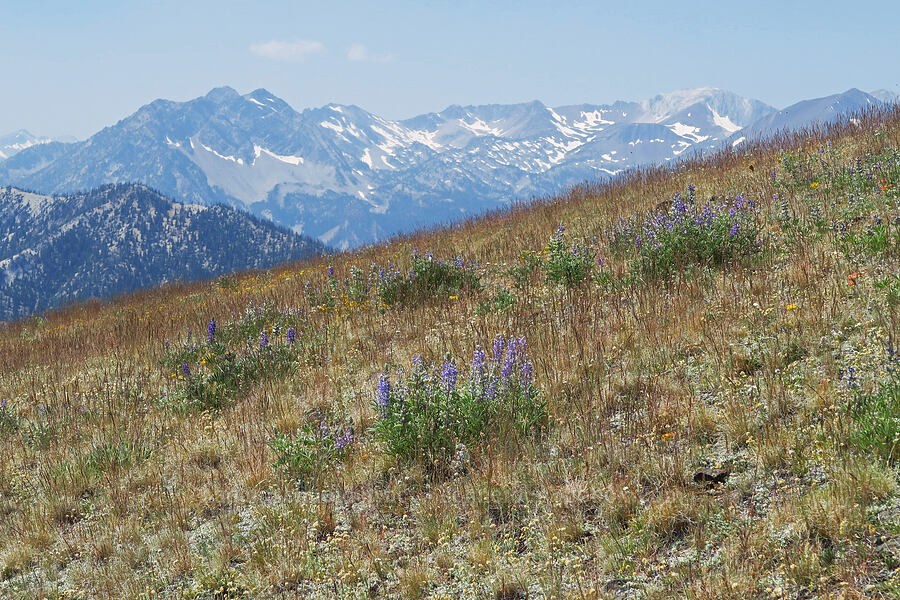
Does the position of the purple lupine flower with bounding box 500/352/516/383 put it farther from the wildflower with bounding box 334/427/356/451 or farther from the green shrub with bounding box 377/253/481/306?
the green shrub with bounding box 377/253/481/306

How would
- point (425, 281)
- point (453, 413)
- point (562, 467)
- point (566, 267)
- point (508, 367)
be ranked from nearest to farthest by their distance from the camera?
point (562, 467)
point (453, 413)
point (508, 367)
point (566, 267)
point (425, 281)

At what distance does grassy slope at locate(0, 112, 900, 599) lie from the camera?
9.27ft

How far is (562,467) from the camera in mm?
3762

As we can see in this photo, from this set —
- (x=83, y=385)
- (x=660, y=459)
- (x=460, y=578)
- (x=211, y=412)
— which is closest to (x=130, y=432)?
(x=211, y=412)

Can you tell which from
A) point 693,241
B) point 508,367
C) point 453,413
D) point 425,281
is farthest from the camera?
point 425,281

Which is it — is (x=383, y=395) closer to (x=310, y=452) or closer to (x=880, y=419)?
(x=310, y=452)

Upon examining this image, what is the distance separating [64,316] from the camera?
20.3 m

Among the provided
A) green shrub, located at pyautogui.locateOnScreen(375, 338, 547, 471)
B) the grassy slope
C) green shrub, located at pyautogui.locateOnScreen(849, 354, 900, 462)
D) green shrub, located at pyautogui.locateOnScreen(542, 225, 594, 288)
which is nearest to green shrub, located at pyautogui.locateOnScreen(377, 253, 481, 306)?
the grassy slope

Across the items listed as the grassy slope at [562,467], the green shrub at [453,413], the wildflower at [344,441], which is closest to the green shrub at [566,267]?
the grassy slope at [562,467]

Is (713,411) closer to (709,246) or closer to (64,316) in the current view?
(709,246)

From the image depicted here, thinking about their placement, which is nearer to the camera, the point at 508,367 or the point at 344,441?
the point at 508,367

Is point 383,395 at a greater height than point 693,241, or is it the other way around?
point 693,241

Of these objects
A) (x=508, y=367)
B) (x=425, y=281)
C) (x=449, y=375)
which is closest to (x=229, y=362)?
(x=425, y=281)

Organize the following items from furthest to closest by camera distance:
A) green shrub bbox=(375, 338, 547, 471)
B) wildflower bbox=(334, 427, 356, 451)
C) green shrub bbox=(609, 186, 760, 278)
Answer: green shrub bbox=(609, 186, 760, 278) < wildflower bbox=(334, 427, 356, 451) < green shrub bbox=(375, 338, 547, 471)
